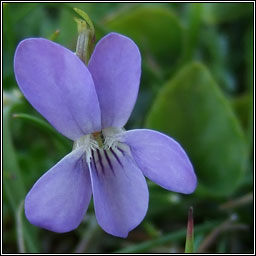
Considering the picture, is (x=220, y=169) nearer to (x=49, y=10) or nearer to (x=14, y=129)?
(x=14, y=129)

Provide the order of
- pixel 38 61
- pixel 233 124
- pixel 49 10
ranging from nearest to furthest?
pixel 38 61, pixel 233 124, pixel 49 10

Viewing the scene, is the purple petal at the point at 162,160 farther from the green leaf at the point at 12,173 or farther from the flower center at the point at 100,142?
the green leaf at the point at 12,173

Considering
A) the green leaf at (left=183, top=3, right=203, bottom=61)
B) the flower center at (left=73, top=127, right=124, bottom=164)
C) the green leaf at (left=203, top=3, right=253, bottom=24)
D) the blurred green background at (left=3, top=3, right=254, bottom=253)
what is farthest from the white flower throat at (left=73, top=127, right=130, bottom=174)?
the green leaf at (left=203, top=3, right=253, bottom=24)

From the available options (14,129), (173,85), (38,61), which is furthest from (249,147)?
(38,61)

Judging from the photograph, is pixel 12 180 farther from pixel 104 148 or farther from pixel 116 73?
pixel 116 73

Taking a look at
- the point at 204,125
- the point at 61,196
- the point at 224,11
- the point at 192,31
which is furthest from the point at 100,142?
the point at 224,11

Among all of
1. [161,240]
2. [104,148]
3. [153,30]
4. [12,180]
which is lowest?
[161,240]
